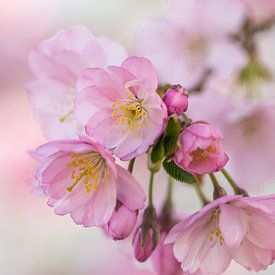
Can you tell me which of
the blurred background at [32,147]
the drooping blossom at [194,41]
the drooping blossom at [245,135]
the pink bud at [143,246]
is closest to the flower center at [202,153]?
the pink bud at [143,246]

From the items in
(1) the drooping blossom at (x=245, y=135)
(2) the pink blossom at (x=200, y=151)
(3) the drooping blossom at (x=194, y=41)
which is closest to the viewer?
(2) the pink blossom at (x=200, y=151)

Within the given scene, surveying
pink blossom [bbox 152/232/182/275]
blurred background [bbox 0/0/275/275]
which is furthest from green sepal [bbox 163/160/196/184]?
blurred background [bbox 0/0/275/275]

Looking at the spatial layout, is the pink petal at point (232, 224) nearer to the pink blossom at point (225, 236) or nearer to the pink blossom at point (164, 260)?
the pink blossom at point (225, 236)

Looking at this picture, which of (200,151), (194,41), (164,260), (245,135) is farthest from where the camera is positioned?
(194,41)

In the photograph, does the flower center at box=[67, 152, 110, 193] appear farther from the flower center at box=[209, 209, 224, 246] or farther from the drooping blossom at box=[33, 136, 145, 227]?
the flower center at box=[209, 209, 224, 246]

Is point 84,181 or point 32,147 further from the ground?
point 84,181

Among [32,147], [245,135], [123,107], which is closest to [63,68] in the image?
[123,107]

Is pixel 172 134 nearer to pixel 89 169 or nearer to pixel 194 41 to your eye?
pixel 89 169

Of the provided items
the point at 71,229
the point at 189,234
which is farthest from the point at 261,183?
the point at 71,229
